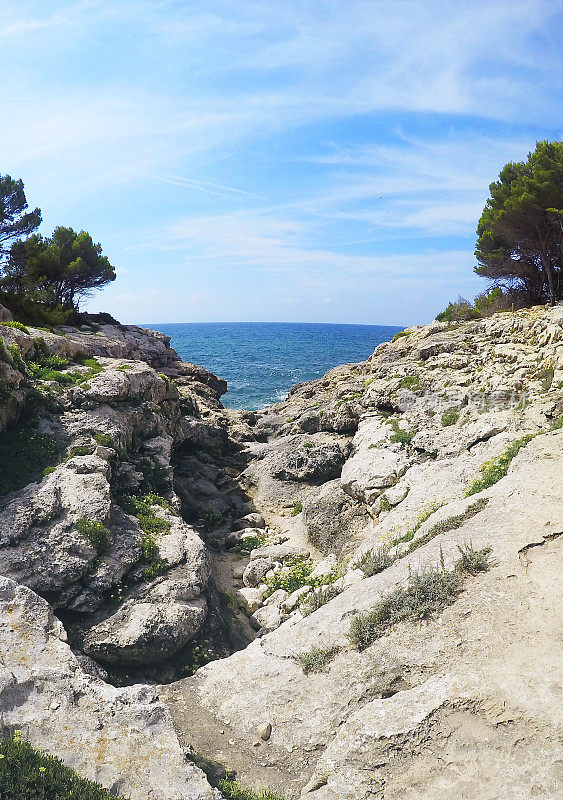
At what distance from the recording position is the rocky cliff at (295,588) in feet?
25.8

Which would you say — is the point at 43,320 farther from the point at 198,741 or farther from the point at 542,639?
the point at 542,639

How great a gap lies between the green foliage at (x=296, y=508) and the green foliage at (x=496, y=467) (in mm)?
10783

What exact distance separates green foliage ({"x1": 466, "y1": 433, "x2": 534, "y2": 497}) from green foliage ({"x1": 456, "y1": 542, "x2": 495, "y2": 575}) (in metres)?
4.15

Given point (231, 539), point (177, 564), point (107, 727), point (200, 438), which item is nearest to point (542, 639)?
point (107, 727)

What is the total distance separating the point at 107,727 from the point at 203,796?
2208 millimetres

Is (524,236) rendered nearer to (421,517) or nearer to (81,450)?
(421,517)

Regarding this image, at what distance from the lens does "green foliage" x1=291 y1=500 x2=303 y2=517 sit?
24797mm

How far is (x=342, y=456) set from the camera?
27516 mm

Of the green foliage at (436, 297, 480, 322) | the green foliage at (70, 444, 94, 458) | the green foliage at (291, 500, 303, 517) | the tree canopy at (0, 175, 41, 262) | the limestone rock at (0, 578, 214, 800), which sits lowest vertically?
the green foliage at (291, 500, 303, 517)

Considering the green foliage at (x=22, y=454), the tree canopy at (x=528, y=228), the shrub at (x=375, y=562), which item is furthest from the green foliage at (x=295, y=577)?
the tree canopy at (x=528, y=228)

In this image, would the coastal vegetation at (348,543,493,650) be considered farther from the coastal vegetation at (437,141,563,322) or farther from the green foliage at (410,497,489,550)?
the coastal vegetation at (437,141,563,322)

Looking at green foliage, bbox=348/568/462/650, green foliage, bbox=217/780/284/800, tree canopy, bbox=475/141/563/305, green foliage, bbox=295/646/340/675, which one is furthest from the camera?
tree canopy, bbox=475/141/563/305

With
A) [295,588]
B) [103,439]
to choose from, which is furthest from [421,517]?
[103,439]

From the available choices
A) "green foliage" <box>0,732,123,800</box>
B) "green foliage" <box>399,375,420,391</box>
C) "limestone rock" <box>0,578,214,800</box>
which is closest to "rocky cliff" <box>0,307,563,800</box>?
"limestone rock" <box>0,578,214,800</box>
